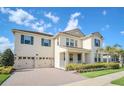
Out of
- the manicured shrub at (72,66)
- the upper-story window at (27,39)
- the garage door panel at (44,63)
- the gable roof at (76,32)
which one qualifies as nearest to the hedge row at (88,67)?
the manicured shrub at (72,66)

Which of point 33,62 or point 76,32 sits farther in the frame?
point 76,32

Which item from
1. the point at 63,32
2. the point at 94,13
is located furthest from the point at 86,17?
the point at 63,32

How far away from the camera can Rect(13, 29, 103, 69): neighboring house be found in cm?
2130

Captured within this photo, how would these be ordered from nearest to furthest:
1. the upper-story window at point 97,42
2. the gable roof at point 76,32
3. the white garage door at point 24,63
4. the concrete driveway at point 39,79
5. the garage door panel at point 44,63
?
the concrete driveway at point 39,79 < the white garage door at point 24,63 < the garage door panel at point 44,63 < the gable roof at point 76,32 < the upper-story window at point 97,42

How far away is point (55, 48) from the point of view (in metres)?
24.5

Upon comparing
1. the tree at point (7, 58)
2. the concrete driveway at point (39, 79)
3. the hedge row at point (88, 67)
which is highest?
the tree at point (7, 58)

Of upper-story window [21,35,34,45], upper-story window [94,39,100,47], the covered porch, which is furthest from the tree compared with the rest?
upper-story window [94,39,100,47]

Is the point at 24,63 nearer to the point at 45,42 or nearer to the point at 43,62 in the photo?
the point at 43,62

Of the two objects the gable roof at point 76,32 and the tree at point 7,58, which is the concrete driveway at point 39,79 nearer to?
the tree at point 7,58

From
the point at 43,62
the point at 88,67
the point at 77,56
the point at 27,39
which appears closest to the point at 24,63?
the point at 43,62

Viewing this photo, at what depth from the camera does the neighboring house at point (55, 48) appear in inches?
838

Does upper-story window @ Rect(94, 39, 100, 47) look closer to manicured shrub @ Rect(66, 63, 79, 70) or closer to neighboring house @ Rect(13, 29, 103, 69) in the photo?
neighboring house @ Rect(13, 29, 103, 69)

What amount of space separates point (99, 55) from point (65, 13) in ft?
36.7

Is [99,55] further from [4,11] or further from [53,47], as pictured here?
[4,11]
